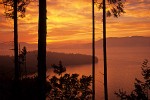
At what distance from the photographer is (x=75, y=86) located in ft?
78.1

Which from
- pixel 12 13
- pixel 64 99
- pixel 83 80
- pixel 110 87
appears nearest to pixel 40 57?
pixel 12 13

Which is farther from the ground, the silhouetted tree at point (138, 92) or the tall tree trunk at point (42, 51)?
the tall tree trunk at point (42, 51)

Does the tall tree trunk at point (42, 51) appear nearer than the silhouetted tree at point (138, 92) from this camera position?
Yes

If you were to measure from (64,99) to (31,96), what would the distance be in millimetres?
3082

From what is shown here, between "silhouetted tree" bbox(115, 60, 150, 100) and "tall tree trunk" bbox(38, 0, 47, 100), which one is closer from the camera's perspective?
"tall tree trunk" bbox(38, 0, 47, 100)

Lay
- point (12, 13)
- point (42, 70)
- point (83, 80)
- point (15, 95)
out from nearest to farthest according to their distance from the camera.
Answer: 1. point (42, 70)
2. point (15, 95)
3. point (12, 13)
4. point (83, 80)

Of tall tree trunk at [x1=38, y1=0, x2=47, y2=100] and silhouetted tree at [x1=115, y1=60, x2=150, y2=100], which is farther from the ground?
tall tree trunk at [x1=38, y1=0, x2=47, y2=100]

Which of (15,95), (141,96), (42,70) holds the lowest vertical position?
(141,96)

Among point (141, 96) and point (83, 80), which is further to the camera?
point (141, 96)

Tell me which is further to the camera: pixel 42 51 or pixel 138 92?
pixel 138 92

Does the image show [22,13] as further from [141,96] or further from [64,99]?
[141,96]

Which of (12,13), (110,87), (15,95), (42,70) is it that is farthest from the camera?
(110,87)

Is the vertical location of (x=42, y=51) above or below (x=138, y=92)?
above

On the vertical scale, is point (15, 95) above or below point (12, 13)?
below
